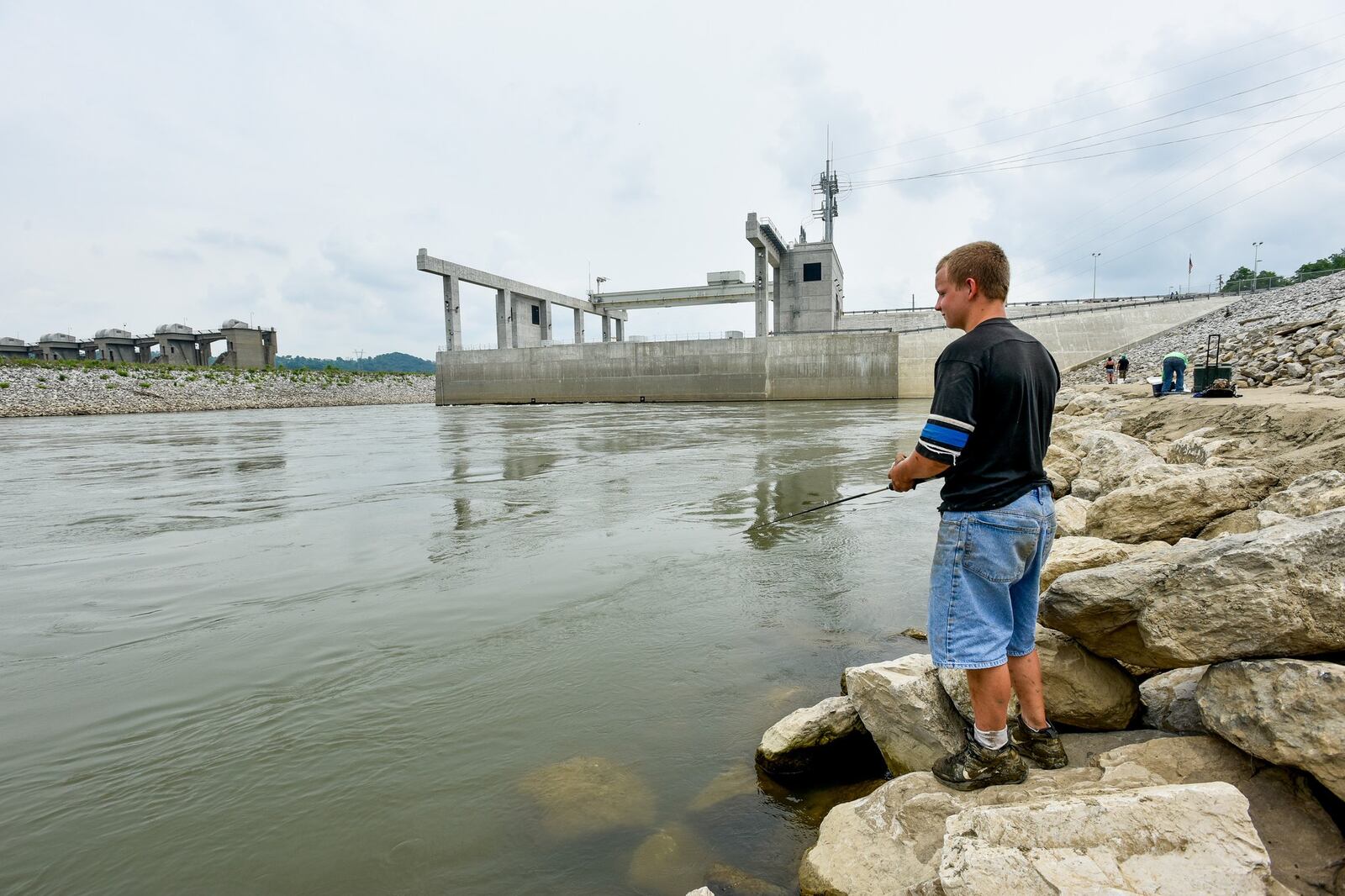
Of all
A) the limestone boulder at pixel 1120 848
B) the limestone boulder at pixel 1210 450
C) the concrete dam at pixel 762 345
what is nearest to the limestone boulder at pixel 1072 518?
the limestone boulder at pixel 1210 450

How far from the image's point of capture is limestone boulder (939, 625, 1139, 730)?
9.89 ft

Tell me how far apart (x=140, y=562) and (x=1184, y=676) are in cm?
855

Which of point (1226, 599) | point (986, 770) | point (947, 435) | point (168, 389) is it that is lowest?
point (986, 770)

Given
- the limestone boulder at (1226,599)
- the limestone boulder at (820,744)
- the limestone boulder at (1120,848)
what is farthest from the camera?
the limestone boulder at (820,744)

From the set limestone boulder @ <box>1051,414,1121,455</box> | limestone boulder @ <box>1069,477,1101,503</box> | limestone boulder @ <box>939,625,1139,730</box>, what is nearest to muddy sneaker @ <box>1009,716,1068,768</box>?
limestone boulder @ <box>939,625,1139,730</box>

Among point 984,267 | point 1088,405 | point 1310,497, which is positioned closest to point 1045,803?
point 984,267

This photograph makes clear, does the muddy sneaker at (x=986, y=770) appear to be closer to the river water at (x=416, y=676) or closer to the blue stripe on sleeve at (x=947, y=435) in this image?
the river water at (x=416, y=676)

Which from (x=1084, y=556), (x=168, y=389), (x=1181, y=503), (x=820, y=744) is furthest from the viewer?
(x=168, y=389)

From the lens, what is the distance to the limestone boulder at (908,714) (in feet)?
9.75

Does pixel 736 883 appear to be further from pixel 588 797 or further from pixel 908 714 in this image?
pixel 908 714

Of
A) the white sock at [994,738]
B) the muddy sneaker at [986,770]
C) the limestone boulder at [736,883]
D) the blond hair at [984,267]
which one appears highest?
the blond hair at [984,267]

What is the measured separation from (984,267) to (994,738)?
1.79 metres

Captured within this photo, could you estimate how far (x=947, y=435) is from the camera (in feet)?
8.09

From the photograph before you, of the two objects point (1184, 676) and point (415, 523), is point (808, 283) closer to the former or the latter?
point (415, 523)
